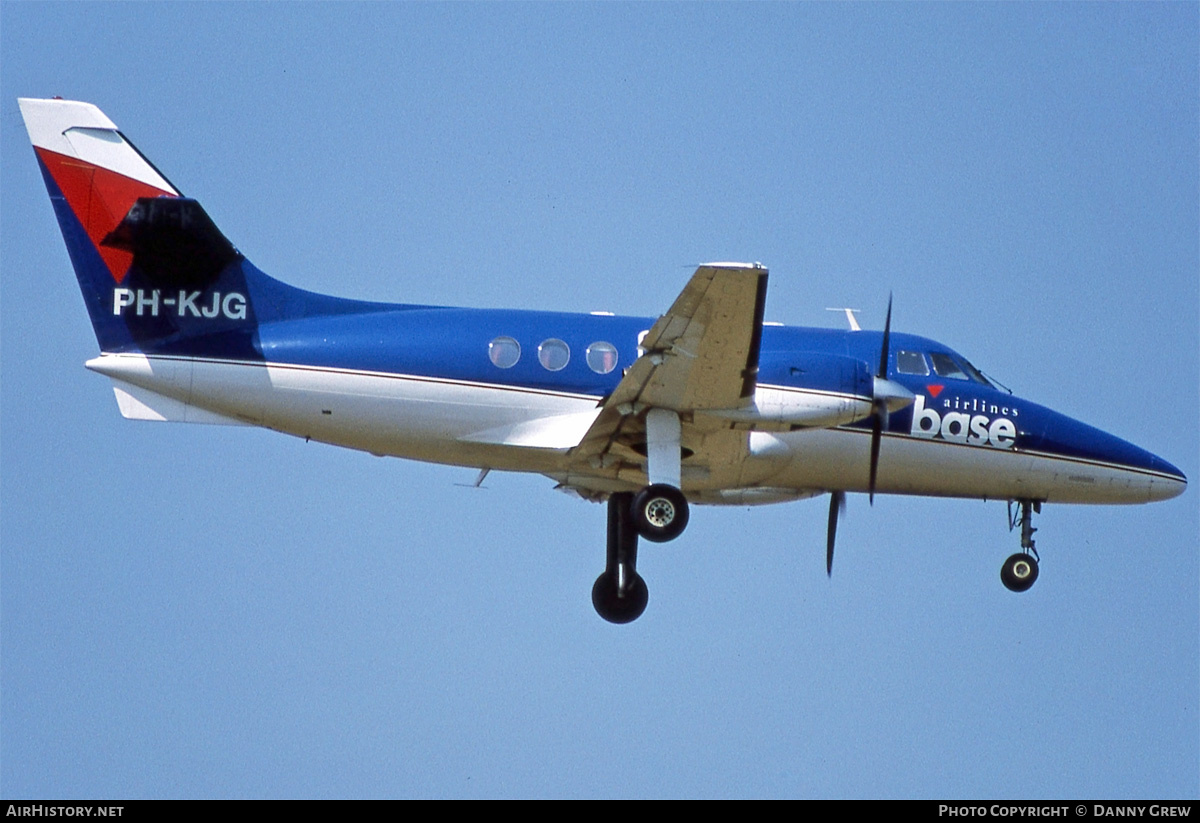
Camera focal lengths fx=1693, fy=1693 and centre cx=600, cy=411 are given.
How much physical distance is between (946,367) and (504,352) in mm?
7200

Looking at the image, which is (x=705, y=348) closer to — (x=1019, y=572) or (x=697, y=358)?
(x=697, y=358)

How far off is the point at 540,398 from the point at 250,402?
4.18m

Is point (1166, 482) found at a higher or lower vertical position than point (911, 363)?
lower

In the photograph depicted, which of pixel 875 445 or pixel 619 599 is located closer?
pixel 875 445

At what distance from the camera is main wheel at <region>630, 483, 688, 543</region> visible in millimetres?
23391

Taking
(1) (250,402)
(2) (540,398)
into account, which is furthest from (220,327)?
(2) (540,398)

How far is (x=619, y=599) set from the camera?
85.5 feet

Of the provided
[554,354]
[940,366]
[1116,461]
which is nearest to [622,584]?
[554,354]

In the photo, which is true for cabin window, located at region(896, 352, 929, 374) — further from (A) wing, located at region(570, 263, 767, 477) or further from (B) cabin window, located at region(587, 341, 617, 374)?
(B) cabin window, located at region(587, 341, 617, 374)

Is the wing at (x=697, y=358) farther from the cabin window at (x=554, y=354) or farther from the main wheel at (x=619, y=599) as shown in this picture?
the main wheel at (x=619, y=599)

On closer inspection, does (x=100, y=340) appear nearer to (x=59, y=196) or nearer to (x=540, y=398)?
(x=59, y=196)

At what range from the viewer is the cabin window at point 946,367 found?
26.8 m
